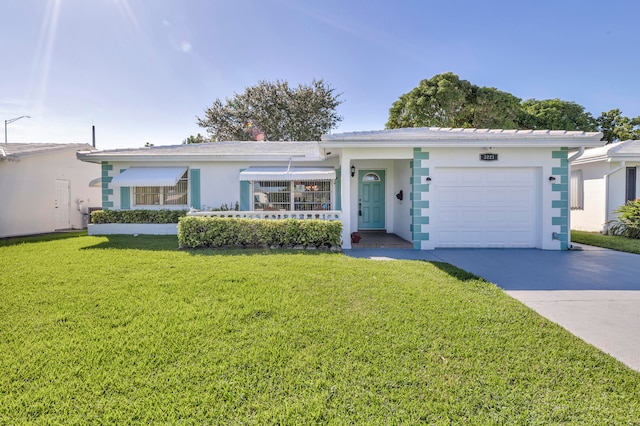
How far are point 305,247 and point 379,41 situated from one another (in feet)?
52.6

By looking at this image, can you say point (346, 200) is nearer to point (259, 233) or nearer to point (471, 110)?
point (259, 233)

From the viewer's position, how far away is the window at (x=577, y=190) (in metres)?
17.8

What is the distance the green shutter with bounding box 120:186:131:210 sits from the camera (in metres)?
17.1

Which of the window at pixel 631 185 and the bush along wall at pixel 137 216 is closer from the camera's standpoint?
the bush along wall at pixel 137 216

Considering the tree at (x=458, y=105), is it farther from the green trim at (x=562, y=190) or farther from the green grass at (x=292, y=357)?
the green grass at (x=292, y=357)

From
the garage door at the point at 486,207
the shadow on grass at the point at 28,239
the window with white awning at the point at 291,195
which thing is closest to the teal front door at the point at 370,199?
the window with white awning at the point at 291,195

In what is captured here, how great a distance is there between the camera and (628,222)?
48.2 feet

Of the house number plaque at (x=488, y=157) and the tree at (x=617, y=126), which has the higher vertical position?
the tree at (x=617, y=126)

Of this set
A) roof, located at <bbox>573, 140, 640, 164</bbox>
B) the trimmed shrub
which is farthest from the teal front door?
the trimmed shrub

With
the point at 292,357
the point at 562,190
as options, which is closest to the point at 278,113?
the point at 562,190

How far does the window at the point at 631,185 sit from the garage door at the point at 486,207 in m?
8.65

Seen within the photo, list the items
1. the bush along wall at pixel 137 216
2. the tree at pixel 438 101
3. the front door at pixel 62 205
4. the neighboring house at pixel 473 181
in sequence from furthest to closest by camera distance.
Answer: the tree at pixel 438 101 → the front door at pixel 62 205 → the bush along wall at pixel 137 216 → the neighboring house at pixel 473 181

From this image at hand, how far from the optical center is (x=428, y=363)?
4129mm

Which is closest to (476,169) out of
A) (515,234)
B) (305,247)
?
(515,234)
